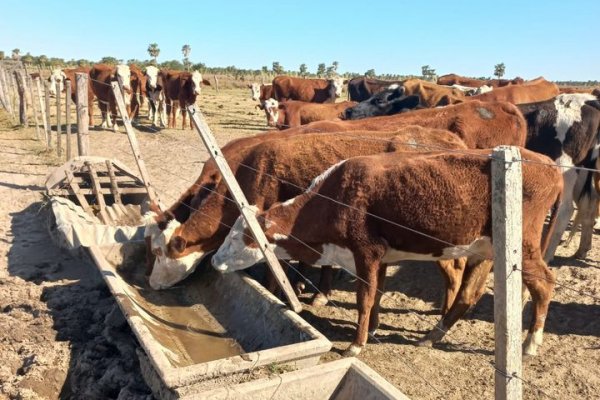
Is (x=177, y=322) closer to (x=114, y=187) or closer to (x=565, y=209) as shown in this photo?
(x=114, y=187)

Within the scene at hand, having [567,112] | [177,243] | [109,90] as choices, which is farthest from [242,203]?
[109,90]

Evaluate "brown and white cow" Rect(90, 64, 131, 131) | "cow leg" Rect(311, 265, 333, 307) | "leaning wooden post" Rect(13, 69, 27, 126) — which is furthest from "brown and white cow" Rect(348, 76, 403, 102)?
"cow leg" Rect(311, 265, 333, 307)

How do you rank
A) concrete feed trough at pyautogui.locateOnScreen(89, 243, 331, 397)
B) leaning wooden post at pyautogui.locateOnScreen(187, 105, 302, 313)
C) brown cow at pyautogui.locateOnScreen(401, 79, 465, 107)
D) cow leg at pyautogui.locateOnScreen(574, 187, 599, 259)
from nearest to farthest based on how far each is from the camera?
1. concrete feed trough at pyautogui.locateOnScreen(89, 243, 331, 397)
2. leaning wooden post at pyautogui.locateOnScreen(187, 105, 302, 313)
3. cow leg at pyautogui.locateOnScreen(574, 187, 599, 259)
4. brown cow at pyautogui.locateOnScreen(401, 79, 465, 107)

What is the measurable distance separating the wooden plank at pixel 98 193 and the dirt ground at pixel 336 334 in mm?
768

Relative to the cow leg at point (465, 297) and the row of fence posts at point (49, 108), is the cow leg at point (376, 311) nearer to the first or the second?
the cow leg at point (465, 297)

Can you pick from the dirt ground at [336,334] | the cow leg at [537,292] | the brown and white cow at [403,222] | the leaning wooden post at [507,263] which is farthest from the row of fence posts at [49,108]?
the leaning wooden post at [507,263]

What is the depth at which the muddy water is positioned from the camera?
14.9 ft

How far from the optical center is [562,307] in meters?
5.79

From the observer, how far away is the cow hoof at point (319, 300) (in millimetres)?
5914

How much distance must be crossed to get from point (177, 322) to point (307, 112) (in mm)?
10665

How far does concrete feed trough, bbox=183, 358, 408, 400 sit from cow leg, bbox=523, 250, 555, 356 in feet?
5.76

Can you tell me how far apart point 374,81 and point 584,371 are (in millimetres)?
20874

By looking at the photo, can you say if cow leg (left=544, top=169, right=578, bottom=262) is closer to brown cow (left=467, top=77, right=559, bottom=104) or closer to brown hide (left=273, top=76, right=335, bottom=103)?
brown cow (left=467, top=77, right=559, bottom=104)

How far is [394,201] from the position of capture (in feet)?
14.8
